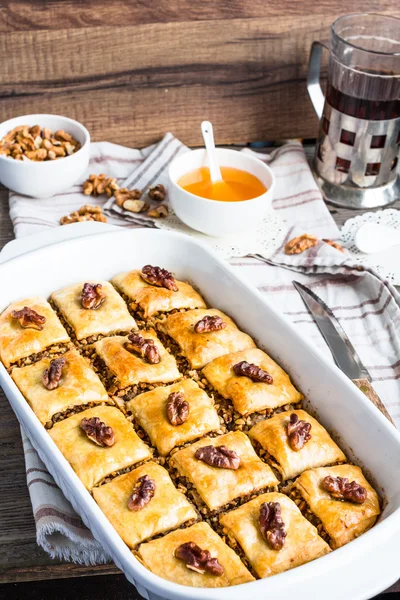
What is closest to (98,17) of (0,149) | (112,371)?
Result: (0,149)

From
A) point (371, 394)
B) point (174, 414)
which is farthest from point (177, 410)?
point (371, 394)

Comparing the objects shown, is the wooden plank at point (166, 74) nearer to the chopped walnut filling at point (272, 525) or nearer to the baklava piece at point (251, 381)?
the baklava piece at point (251, 381)

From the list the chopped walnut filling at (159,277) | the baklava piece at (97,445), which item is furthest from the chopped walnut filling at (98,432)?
the chopped walnut filling at (159,277)

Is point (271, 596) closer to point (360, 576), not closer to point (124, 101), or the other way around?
point (360, 576)

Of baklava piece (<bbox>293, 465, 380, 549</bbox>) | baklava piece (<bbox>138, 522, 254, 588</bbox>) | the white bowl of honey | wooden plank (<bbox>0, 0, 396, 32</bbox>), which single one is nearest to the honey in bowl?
the white bowl of honey

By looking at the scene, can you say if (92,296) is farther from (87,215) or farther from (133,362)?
(87,215)

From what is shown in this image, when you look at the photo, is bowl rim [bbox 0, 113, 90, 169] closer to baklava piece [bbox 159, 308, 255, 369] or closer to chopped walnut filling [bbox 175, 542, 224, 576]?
baklava piece [bbox 159, 308, 255, 369]

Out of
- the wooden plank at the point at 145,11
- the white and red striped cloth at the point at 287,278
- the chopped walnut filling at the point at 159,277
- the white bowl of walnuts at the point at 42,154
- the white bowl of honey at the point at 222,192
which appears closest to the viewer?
the white and red striped cloth at the point at 287,278
